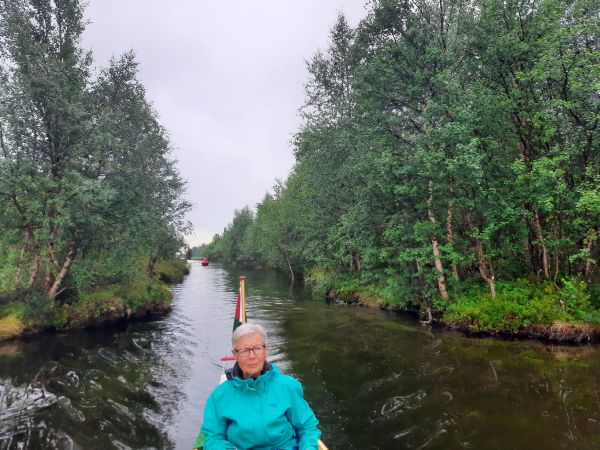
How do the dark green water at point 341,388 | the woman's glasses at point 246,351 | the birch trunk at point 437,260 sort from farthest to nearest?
the birch trunk at point 437,260
the dark green water at point 341,388
the woman's glasses at point 246,351

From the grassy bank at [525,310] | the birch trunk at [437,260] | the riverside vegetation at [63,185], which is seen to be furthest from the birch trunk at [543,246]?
the riverside vegetation at [63,185]

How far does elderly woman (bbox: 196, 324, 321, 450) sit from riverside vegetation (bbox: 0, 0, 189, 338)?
16602 mm

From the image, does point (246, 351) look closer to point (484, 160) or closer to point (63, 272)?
point (484, 160)

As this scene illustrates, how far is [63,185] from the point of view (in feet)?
60.6

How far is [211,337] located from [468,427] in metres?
13.9

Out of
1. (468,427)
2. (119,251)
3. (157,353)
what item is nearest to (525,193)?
(468,427)

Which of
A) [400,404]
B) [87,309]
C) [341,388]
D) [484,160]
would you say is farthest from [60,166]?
[484,160]

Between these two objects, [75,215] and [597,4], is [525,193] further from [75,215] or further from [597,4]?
[75,215]

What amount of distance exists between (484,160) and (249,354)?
19.1 m

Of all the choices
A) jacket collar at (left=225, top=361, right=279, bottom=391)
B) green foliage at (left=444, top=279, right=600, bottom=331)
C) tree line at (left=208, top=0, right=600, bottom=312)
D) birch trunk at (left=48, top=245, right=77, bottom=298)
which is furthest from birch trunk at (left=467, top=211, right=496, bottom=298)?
birch trunk at (left=48, top=245, right=77, bottom=298)

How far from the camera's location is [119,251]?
22.0 meters

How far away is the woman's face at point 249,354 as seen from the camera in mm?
4352

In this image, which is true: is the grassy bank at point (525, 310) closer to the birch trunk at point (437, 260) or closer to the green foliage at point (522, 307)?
the green foliage at point (522, 307)

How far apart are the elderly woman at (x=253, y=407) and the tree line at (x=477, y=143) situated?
49.4 ft
